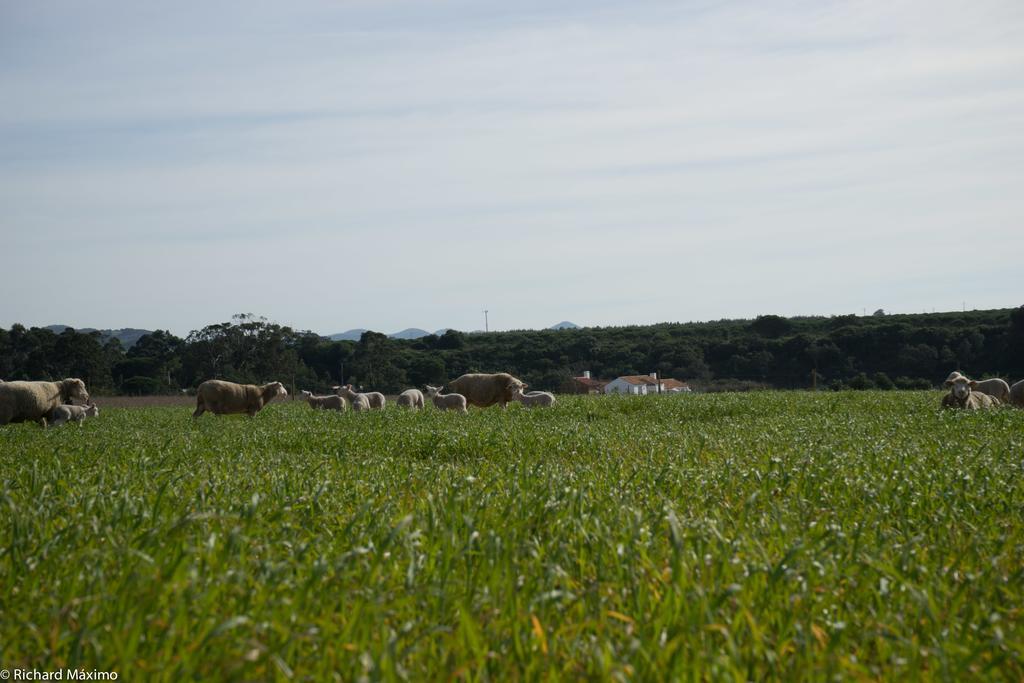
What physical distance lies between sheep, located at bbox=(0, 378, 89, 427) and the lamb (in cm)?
990

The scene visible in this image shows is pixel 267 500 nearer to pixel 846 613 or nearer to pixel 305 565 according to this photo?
pixel 305 565

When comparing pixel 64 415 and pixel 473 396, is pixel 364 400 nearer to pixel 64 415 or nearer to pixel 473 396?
pixel 473 396

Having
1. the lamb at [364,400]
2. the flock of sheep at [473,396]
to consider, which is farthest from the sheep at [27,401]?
the flock of sheep at [473,396]

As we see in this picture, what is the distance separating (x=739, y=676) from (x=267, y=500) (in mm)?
4110

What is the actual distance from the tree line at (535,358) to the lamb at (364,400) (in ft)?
79.8

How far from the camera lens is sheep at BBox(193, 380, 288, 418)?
27.4 metres

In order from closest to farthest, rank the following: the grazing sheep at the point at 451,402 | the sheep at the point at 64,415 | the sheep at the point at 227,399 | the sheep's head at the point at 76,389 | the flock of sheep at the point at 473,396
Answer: the sheep at the point at 64,415
the sheep's head at the point at 76,389
the sheep at the point at 227,399
the grazing sheep at the point at 451,402
the flock of sheep at the point at 473,396

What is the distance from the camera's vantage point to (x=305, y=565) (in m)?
4.56

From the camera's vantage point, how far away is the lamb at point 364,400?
31922mm

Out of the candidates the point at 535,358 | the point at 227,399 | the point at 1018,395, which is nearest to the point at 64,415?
the point at 227,399

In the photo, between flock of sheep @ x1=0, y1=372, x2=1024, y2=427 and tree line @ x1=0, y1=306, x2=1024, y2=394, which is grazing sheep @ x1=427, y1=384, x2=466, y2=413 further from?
tree line @ x1=0, y1=306, x2=1024, y2=394

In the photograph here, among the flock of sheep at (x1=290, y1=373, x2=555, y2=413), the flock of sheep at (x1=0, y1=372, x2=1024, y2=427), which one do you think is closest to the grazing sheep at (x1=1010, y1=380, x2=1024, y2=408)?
the flock of sheep at (x1=0, y1=372, x2=1024, y2=427)

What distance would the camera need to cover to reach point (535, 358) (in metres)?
88.4

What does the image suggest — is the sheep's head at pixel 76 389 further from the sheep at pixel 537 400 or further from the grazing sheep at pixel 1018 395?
the grazing sheep at pixel 1018 395
